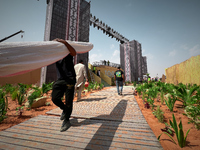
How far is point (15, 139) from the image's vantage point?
1500mm

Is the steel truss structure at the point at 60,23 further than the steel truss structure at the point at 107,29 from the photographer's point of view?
No

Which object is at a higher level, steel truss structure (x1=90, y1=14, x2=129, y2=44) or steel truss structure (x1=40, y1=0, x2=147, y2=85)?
steel truss structure (x1=90, y1=14, x2=129, y2=44)

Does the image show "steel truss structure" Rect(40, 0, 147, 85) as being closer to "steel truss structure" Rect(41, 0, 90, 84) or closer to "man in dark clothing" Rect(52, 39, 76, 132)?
"steel truss structure" Rect(41, 0, 90, 84)

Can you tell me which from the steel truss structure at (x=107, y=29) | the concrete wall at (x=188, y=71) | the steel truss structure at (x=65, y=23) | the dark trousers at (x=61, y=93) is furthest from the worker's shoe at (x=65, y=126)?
the steel truss structure at (x=107, y=29)

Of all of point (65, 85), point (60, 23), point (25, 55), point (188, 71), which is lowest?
point (65, 85)

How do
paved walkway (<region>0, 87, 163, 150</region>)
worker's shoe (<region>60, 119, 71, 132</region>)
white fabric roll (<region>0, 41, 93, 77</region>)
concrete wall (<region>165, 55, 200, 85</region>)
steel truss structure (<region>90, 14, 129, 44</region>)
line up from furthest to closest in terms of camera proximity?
1. steel truss structure (<region>90, 14, 129, 44</region>)
2. concrete wall (<region>165, 55, 200, 85</region>)
3. worker's shoe (<region>60, 119, 71, 132</region>)
4. paved walkway (<region>0, 87, 163, 150</region>)
5. white fabric roll (<region>0, 41, 93, 77</region>)

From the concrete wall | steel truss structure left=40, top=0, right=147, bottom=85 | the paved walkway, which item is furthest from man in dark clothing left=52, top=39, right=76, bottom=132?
steel truss structure left=40, top=0, right=147, bottom=85

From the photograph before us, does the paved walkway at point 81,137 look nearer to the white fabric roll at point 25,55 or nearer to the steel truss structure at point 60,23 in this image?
the white fabric roll at point 25,55

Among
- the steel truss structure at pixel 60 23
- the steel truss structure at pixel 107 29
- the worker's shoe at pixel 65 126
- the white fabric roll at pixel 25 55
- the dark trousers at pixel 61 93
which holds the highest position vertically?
the steel truss structure at pixel 107 29

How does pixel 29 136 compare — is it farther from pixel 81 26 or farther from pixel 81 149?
pixel 81 26

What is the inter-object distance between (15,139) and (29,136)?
7.6 inches

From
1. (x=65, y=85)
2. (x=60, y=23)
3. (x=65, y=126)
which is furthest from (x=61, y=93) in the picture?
(x=60, y=23)

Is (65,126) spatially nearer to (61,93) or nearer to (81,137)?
(81,137)

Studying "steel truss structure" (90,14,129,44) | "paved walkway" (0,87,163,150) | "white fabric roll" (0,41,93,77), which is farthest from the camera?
"steel truss structure" (90,14,129,44)
